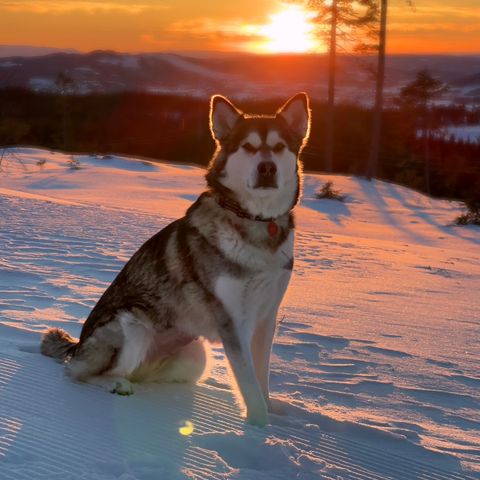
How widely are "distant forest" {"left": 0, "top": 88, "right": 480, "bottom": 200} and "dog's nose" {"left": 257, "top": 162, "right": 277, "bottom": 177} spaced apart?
30.1 meters

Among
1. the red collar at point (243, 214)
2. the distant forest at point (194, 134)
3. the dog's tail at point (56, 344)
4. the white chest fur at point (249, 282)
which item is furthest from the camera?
the distant forest at point (194, 134)

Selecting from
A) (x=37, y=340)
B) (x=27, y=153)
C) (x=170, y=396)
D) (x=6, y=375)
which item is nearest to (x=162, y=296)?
(x=170, y=396)

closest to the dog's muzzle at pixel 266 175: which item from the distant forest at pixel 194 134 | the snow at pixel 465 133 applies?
the distant forest at pixel 194 134

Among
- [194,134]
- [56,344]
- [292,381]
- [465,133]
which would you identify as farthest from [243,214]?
[465,133]

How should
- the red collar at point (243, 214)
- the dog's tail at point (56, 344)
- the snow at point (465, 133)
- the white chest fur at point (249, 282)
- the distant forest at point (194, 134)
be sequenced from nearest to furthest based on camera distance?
the white chest fur at point (249, 282), the red collar at point (243, 214), the dog's tail at point (56, 344), the distant forest at point (194, 134), the snow at point (465, 133)

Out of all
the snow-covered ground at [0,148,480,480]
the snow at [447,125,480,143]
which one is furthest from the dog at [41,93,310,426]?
the snow at [447,125,480,143]

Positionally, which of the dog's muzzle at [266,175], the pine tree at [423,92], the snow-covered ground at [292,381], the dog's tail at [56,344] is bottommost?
the snow-covered ground at [292,381]

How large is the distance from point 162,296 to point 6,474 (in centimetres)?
143

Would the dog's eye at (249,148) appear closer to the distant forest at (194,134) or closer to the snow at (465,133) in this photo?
the distant forest at (194,134)

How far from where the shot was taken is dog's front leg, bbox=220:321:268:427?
391cm

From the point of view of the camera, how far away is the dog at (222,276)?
392 cm

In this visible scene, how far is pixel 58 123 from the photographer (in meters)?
40.5

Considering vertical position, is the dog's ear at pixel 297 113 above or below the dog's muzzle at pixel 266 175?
above

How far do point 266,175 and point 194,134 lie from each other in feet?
128
